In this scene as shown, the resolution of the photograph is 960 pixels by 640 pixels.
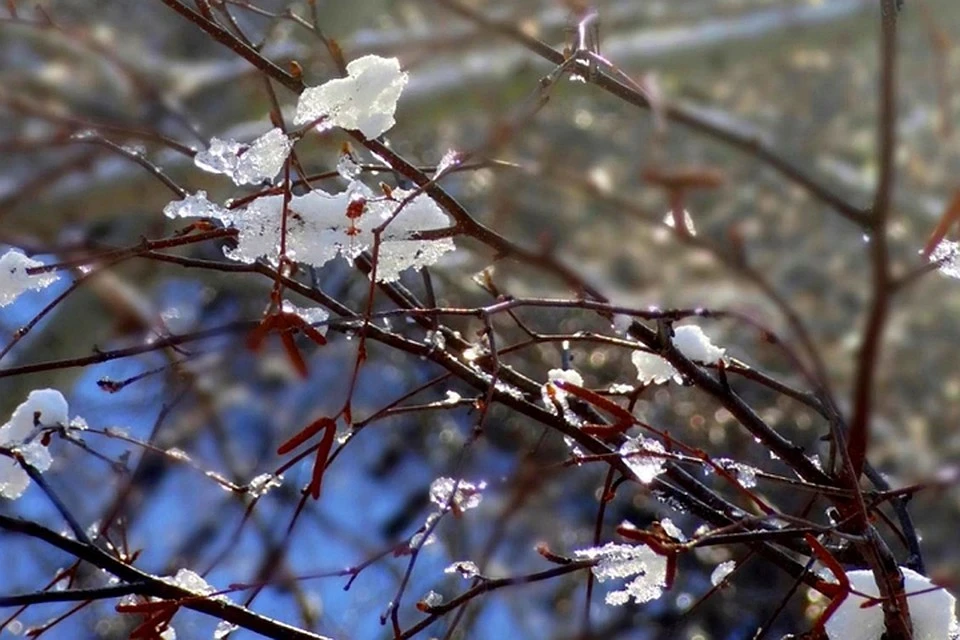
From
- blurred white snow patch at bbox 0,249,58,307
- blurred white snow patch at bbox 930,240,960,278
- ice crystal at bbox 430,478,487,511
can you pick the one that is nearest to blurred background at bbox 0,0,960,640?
blurred white snow patch at bbox 0,249,58,307

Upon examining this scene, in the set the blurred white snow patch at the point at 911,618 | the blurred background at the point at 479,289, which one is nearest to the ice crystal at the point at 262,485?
the blurred white snow patch at the point at 911,618

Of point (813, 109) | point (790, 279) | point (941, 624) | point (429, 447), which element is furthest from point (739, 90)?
point (941, 624)

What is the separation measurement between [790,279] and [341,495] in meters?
1.46

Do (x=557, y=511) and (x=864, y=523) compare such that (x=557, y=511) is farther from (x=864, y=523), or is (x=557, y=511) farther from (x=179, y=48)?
(x=864, y=523)

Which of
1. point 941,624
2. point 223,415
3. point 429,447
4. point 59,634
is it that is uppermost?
point 223,415

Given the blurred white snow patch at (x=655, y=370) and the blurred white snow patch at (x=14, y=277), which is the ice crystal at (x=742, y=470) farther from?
the blurred white snow patch at (x=14, y=277)

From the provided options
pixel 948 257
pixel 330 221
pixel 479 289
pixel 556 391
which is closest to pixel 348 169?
pixel 330 221

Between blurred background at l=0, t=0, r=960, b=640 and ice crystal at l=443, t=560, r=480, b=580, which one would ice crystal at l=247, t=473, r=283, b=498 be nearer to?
ice crystal at l=443, t=560, r=480, b=580

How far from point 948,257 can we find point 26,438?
1.49 feet

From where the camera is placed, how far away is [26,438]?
56cm

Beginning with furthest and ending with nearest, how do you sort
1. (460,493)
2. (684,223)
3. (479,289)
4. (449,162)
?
(479,289), (460,493), (449,162), (684,223)

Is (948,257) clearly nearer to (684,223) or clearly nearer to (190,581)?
(684,223)

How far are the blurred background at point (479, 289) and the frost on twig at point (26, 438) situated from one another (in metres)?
0.72

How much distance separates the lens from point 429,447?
8.66ft
